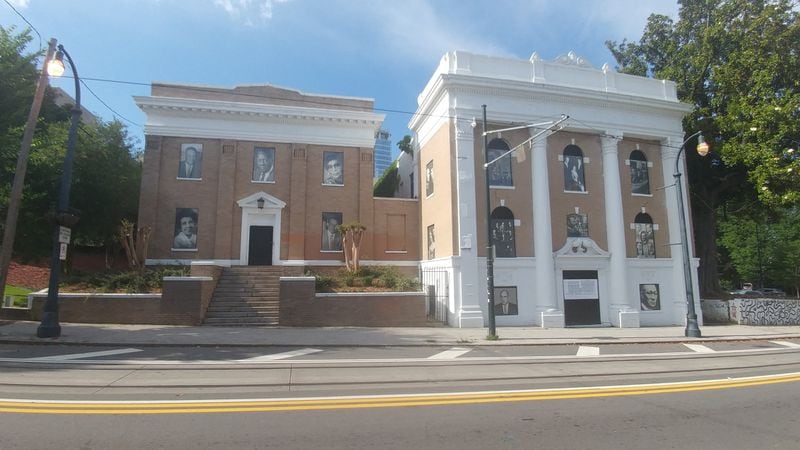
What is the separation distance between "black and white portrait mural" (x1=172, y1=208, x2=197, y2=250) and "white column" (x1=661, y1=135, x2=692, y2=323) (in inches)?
890

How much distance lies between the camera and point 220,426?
17.9 ft

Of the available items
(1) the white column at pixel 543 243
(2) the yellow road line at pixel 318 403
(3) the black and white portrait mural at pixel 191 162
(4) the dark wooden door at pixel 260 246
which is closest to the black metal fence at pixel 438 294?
(1) the white column at pixel 543 243

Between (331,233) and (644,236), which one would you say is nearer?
(644,236)

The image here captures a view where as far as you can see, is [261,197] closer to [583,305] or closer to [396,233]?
[396,233]

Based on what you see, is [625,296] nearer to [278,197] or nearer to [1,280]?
[278,197]

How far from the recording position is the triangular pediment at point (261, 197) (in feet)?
78.9

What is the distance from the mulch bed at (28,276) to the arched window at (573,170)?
30813mm

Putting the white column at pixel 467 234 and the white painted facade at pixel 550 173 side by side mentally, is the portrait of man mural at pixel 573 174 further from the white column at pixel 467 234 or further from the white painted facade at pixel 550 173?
the white column at pixel 467 234

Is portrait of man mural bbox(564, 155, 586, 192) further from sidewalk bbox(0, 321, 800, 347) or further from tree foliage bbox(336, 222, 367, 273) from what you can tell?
tree foliage bbox(336, 222, 367, 273)

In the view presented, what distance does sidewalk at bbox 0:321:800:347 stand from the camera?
13.1 m

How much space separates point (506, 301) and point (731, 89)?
1592cm

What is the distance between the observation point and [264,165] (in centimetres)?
2483

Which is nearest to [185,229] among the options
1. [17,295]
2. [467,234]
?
[17,295]

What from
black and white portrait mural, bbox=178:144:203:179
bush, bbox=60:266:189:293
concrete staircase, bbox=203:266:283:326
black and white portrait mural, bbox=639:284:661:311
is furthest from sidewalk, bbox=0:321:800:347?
black and white portrait mural, bbox=178:144:203:179
